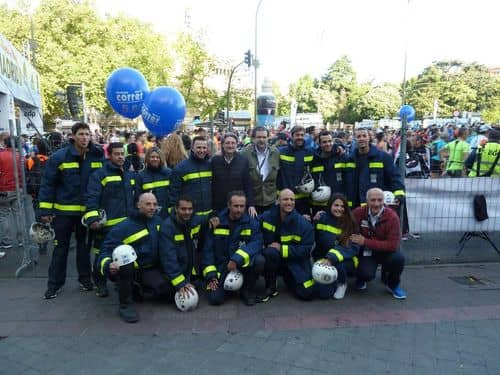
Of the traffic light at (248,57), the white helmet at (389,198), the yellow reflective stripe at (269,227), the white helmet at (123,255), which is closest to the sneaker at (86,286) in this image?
the white helmet at (123,255)

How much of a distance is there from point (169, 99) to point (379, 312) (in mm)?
5598

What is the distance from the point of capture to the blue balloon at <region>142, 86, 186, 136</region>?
779 cm

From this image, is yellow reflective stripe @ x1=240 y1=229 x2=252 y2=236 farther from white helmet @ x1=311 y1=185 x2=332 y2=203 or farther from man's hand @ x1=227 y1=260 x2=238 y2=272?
white helmet @ x1=311 y1=185 x2=332 y2=203

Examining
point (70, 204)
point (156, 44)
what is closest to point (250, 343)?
point (70, 204)

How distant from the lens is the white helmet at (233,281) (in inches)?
167

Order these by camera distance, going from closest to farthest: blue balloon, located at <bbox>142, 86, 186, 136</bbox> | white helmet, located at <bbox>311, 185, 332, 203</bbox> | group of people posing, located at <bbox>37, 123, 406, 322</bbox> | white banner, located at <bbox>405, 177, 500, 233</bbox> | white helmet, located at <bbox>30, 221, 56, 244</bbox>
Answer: group of people posing, located at <bbox>37, 123, 406, 322</bbox> → white helmet, located at <bbox>30, 221, 56, 244</bbox> → white helmet, located at <bbox>311, 185, 332, 203</bbox> → white banner, located at <bbox>405, 177, 500, 233</bbox> → blue balloon, located at <bbox>142, 86, 186, 136</bbox>

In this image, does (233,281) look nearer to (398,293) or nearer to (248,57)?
(398,293)

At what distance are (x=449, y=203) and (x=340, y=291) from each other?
2309 millimetres

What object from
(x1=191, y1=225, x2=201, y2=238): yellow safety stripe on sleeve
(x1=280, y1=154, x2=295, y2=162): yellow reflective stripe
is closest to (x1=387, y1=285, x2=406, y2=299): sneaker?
(x1=280, y1=154, x2=295, y2=162): yellow reflective stripe

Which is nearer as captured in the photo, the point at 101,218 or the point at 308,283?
the point at 101,218

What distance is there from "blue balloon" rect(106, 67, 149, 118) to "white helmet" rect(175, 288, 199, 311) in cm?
580

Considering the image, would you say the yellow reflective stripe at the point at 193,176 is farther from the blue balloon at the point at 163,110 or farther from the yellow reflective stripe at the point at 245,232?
the blue balloon at the point at 163,110

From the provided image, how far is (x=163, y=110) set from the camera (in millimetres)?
7773

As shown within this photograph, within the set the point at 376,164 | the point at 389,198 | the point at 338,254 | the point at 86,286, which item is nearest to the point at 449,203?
the point at 389,198
